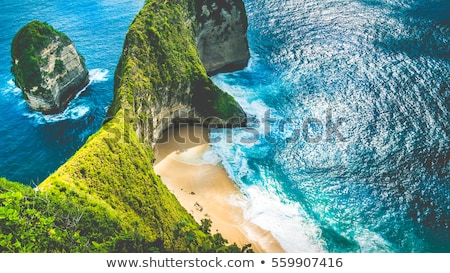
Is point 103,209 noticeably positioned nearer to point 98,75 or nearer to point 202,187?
point 202,187

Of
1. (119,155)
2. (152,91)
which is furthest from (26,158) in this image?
(119,155)

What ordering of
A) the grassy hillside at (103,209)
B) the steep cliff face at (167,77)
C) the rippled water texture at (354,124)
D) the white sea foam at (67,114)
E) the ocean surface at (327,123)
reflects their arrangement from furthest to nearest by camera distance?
the white sea foam at (67,114) < the steep cliff face at (167,77) < the ocean surface at (327,123) < the rippled water texture at (354,124) < the grassy hillside at (103,209)

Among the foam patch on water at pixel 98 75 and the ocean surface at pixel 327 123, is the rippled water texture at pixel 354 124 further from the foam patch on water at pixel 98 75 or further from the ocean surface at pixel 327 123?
the foam patch on water at pixel 98 75

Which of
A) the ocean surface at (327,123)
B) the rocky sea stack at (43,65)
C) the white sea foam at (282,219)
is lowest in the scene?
the white sea foam at (282,219)

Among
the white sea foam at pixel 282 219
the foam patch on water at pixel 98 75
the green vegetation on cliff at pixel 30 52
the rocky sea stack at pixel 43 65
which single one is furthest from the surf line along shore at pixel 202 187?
the foam patch on water at pixel 98 75

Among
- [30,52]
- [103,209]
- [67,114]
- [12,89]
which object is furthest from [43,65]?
Result: [103,209]

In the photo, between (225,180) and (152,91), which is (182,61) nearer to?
(152,91)

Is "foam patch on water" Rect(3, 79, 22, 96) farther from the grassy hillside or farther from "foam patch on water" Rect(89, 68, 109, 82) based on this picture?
the grassy hillside
